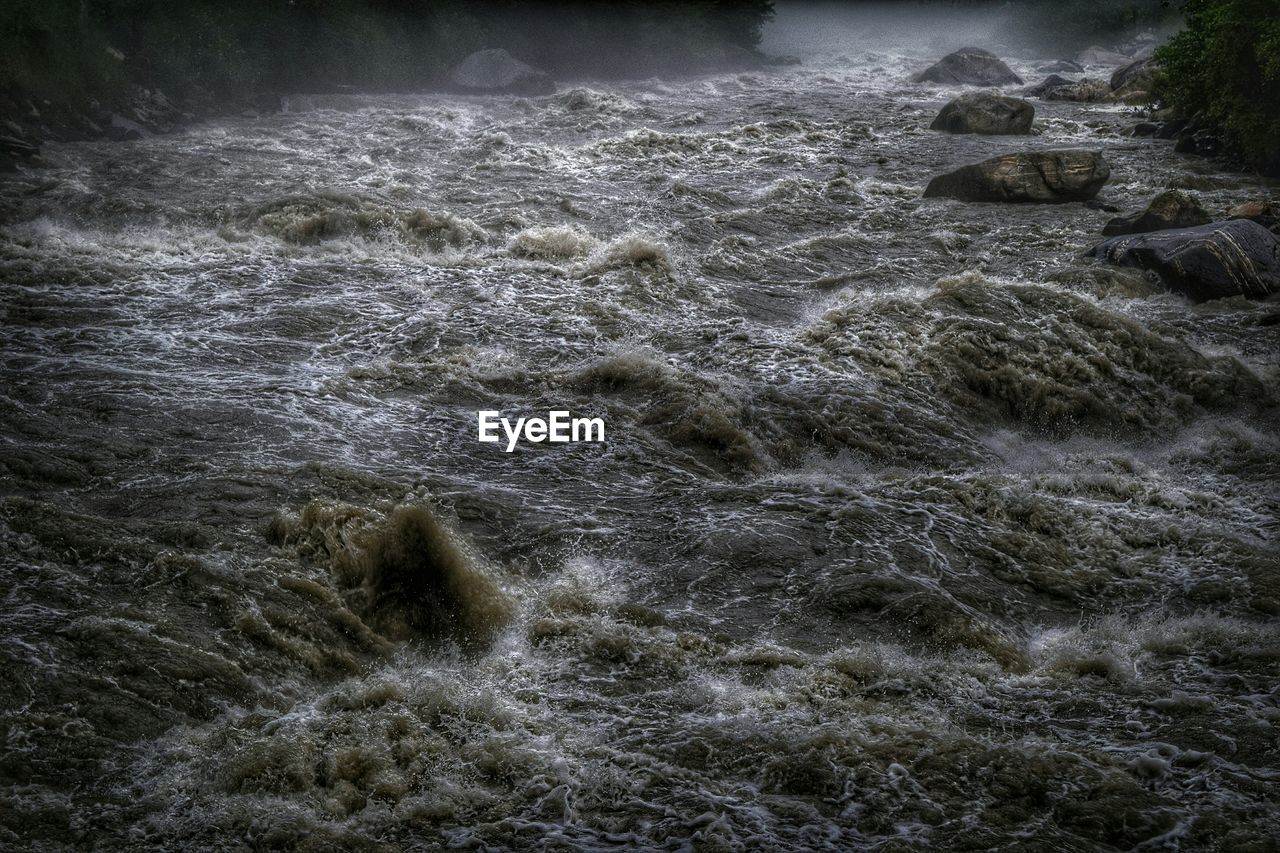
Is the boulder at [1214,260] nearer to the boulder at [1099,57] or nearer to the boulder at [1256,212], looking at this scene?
the boulder at [1256,212]

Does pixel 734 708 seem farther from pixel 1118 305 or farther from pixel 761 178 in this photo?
pixel 761 178

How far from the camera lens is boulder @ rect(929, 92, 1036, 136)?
20016 millimetres

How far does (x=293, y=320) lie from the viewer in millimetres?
9633

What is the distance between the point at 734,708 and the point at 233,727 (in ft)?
7.36

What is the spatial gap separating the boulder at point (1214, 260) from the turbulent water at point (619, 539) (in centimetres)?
33

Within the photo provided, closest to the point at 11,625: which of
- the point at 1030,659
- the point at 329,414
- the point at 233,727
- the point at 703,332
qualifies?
the point at 233,727

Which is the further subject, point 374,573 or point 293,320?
point 293,320

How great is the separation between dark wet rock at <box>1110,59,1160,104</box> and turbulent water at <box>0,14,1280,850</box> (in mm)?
13320

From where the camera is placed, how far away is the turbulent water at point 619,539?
436cm

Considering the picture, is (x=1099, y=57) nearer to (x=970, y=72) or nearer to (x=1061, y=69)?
(x=1061, y=69)

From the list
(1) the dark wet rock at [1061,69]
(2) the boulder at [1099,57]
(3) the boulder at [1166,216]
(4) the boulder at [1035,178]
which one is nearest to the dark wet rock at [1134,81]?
(1) the dark wet rock at [1061,69]

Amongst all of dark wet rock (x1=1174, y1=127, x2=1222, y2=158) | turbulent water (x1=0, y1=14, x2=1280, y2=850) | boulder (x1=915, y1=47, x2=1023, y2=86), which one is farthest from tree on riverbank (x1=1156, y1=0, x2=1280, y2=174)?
boulder (x1=915, y1=47, x2=1023, y2=86)

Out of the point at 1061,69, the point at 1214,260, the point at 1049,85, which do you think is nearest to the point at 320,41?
the point at 1049,85

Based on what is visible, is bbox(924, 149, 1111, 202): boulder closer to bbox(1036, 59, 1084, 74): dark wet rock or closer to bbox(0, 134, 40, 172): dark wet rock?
bbox(0, 134, 40, 172): dark wet rock
